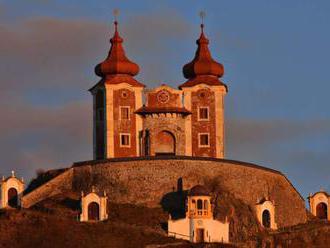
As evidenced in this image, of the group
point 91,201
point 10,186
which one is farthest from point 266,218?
point 10,186

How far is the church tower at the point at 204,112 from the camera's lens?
482ft

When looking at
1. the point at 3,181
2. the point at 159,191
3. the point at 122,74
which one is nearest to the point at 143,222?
the point at 159,191

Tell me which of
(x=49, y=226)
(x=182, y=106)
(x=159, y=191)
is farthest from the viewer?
(x=182, y=106)

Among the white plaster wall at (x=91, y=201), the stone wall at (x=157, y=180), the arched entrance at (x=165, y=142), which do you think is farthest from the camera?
the arched entrance at (x=165, y=142)

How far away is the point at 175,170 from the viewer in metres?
134

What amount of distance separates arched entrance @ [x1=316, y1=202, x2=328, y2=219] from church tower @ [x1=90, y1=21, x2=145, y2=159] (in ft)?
58.6

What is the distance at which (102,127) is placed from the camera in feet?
482

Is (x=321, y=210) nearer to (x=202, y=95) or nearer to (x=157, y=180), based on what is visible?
(x=202, y=95)

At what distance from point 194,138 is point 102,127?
8763mm

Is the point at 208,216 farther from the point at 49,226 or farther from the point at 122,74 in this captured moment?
the point at 122,74

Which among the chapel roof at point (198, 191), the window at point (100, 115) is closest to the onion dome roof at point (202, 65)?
the window at point (100, 115)

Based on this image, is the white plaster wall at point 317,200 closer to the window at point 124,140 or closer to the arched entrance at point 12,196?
the window at point 124,140

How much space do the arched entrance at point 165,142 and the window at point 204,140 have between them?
3.05 metres

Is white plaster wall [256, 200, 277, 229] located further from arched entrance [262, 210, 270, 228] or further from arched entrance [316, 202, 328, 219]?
arched entrance [316, 202, 328, 219]
